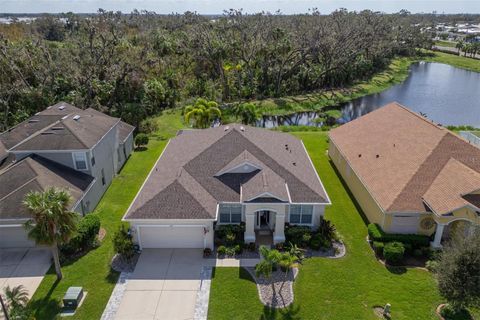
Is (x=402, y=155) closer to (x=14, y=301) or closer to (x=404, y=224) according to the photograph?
(x=404, y=224)

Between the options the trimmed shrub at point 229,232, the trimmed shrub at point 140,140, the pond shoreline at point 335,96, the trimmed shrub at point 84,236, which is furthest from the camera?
the pond shoreline at point 335,96

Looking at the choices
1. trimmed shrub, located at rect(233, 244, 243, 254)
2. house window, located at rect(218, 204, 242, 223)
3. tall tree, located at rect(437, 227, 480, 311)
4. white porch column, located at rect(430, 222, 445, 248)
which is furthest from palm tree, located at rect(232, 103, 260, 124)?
tall tree, located at rect(437, 227, 480, 311)

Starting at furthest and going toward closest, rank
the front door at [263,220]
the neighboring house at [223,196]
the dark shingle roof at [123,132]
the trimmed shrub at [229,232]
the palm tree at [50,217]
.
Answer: the dark shingle roof at [123,132], the front door at [263,220], the trimmed shrub at [229,232], the neighboring house at [223,196], the palm tree at [50,217]

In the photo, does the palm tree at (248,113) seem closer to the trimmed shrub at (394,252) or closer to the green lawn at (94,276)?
the green lawn at (94,276)

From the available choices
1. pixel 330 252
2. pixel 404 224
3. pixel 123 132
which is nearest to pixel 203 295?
pixel 330 252

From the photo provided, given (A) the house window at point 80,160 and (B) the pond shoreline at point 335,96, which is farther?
(B) the pond shoreline at point 335,96

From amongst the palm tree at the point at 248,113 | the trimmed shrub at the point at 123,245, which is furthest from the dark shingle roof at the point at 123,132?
the trimmed shrub at the point at 123,245
